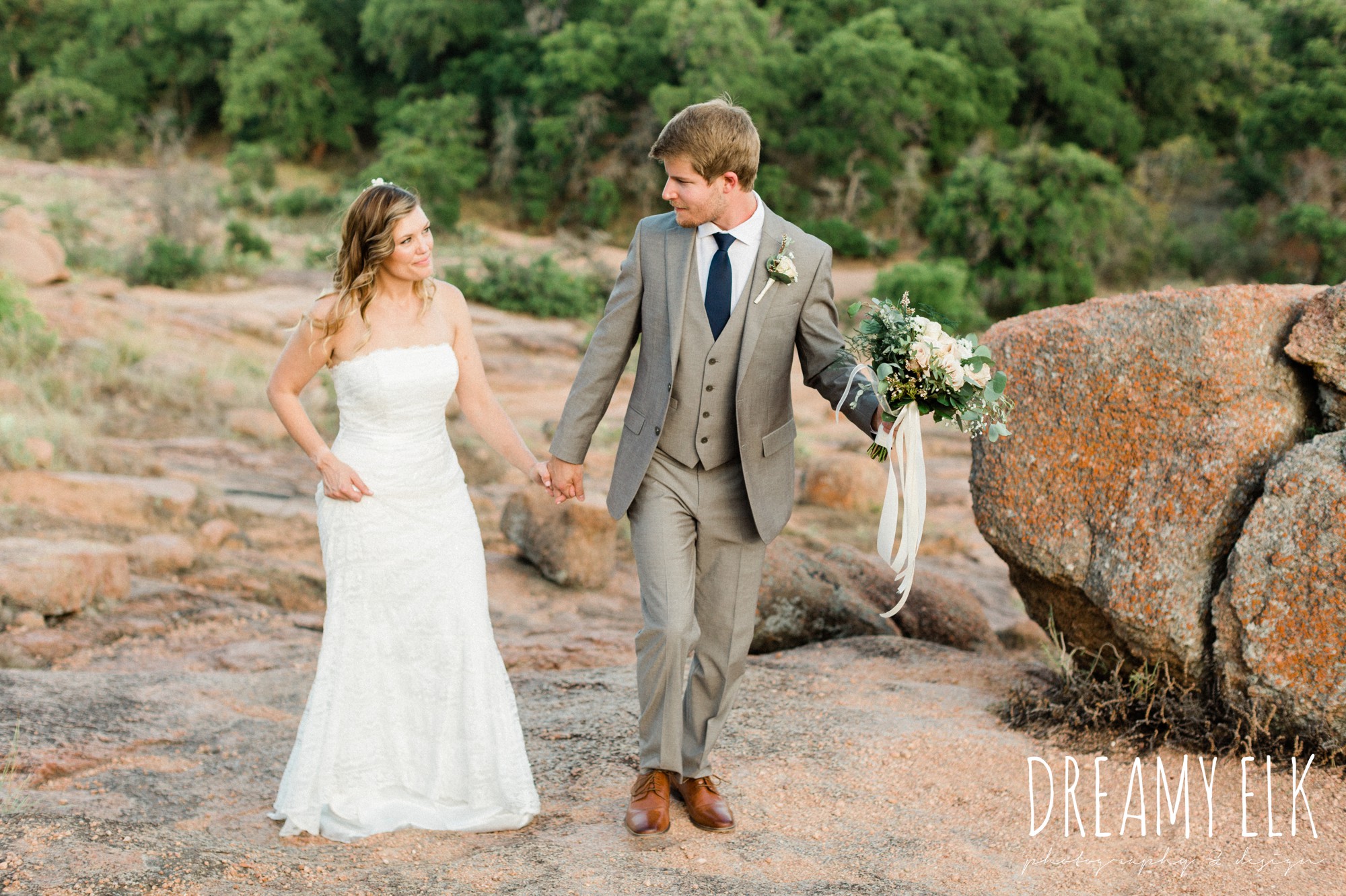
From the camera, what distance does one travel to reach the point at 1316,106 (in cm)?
2506

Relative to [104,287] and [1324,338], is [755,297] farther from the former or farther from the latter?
[104,287]

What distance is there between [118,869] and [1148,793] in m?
3.37

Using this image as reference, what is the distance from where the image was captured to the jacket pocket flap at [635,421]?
3.63 metres

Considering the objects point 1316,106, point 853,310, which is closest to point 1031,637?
point 853,310

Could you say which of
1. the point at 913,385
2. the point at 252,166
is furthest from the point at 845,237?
the point at 913,385

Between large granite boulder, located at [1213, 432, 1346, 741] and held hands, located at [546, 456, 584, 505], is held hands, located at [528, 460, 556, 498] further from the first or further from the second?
large granite boulder, located at [1213, 432, 1346, 741]

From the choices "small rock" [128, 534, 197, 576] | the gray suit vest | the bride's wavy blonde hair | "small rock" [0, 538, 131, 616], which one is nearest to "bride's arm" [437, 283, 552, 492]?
the bride's wavy blonde hair

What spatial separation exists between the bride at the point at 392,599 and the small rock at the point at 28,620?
2.97 meters

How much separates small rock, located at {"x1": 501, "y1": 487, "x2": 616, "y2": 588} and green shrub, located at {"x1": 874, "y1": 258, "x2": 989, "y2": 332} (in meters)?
12.3

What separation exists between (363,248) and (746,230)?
4.13 feet

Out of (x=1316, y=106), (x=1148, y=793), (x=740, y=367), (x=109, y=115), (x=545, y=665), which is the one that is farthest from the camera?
(x=109, y=115)

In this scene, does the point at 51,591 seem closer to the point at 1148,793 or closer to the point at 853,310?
the point at 853,310

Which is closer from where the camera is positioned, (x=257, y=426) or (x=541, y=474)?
(x=541, y=474)

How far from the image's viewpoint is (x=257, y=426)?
34.2 feet
